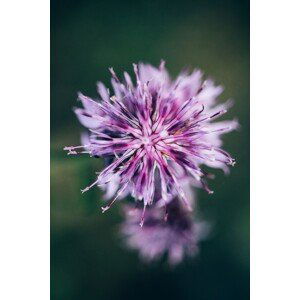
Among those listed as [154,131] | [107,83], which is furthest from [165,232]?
[107,83]

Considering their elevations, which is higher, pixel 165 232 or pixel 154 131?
pixel 154 131

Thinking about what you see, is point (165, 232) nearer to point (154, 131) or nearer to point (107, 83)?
point (154, 131)

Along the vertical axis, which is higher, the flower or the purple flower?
the purple flower

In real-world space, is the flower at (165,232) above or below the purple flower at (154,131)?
below

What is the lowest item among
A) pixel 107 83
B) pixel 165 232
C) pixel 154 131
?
pixel 165 232
